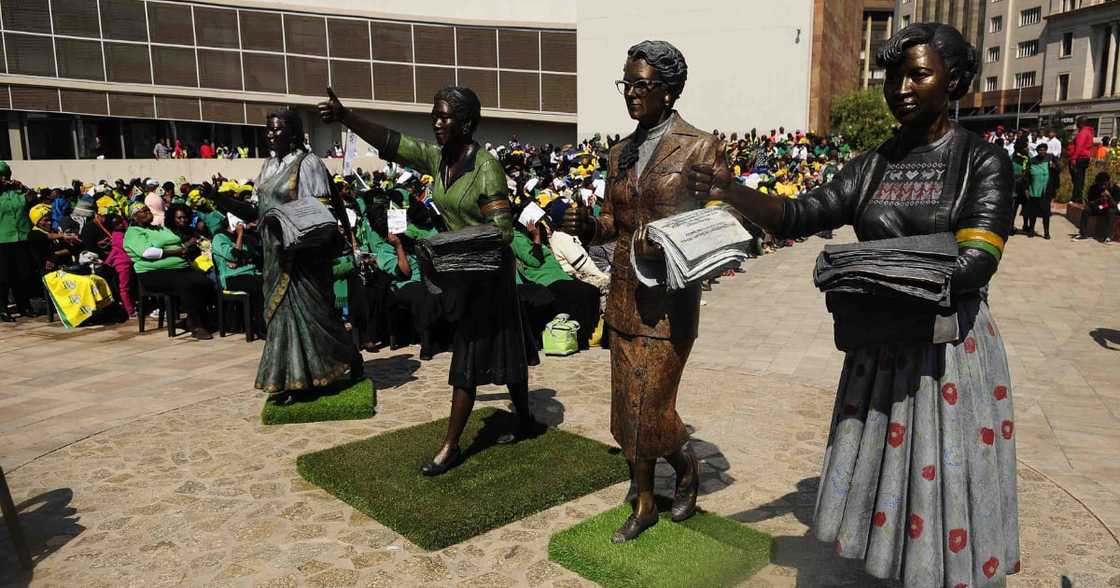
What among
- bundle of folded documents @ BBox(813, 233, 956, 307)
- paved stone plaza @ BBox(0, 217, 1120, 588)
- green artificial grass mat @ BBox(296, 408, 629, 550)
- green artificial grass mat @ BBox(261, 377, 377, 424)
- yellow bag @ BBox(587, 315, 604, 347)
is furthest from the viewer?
yellow bag @ BBox(587, 315, 604, 347)

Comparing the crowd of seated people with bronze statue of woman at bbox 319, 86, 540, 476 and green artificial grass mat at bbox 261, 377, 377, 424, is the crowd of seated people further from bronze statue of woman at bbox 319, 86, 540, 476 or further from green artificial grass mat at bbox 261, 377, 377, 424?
green artificial grass mat at bbox 261, 377, 377, 424

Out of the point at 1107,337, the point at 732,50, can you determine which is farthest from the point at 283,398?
the point at 732,50

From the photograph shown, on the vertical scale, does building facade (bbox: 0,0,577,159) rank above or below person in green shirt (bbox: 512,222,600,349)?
above

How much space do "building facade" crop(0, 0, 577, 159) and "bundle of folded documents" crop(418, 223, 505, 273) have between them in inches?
1305

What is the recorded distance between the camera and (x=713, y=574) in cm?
356

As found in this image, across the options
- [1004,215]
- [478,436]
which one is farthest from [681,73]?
[478,436]

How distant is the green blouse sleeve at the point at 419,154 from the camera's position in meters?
4.97

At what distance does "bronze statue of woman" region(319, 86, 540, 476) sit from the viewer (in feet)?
15.3

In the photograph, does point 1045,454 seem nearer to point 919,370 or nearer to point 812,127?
point 919,370

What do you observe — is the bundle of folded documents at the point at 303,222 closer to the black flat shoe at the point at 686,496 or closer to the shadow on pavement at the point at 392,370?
the shadow on pavement at the point at 392,370

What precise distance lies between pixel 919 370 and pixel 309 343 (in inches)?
180

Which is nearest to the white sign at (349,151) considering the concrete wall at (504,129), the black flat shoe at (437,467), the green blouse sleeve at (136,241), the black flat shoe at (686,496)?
the black flat shoe at (437,467)

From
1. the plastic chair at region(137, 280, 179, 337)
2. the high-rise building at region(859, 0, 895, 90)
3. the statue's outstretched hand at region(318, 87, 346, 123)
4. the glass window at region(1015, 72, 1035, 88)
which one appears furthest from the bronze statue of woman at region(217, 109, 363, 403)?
the high-rise building at region(859, 0, 895, 90)

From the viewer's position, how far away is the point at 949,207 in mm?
2707
